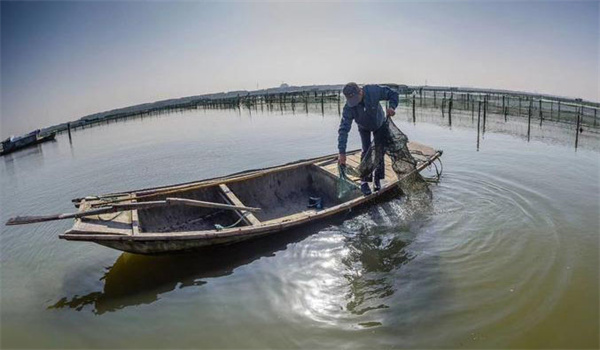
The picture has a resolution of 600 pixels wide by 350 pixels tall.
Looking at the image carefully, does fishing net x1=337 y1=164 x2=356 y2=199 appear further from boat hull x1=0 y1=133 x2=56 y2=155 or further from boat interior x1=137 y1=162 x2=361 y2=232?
boat hull x1=0 y1=133 x2=56 y2=155

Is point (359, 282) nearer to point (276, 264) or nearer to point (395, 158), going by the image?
point (276, 264)

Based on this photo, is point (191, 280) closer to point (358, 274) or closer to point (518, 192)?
point (358, 274)

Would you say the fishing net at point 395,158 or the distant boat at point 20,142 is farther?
the distant boat at point 20,142

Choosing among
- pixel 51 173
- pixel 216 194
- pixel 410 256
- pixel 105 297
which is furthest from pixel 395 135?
pixel 51 173

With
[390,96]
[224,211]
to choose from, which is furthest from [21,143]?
[390,96]

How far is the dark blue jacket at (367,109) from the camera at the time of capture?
6094mm

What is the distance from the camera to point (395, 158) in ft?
23.8

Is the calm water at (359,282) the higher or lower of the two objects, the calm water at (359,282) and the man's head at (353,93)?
the lower

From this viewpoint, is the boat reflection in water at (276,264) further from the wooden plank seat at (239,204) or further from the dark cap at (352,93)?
the dark cap at (352,93)

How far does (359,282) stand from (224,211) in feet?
9.97

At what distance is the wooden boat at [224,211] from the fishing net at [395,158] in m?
0.28

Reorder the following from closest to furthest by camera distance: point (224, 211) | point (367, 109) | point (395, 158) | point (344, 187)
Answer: point (367, 109)
point (224, 211)
point (344, 187)
point (395, 158)

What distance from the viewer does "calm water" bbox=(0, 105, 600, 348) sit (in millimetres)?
3691

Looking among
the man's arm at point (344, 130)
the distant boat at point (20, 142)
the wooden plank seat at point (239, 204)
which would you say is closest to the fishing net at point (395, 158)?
the man's arm at point (344, 130)
